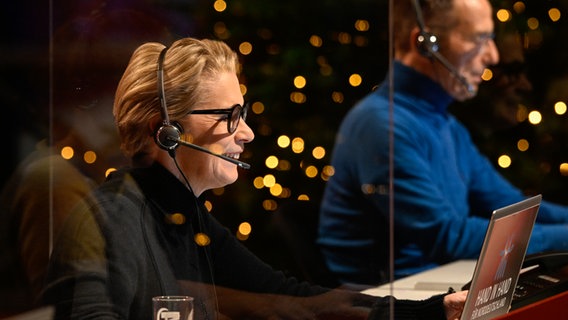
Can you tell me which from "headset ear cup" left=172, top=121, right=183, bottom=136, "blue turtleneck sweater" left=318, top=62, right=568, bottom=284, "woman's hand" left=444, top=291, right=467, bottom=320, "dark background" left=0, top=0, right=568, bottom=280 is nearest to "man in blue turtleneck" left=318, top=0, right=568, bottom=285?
"blue turtleneck sweater" left=318, top=62, right=568, bottom=284

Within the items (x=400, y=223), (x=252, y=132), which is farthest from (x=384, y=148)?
(x=252, y=132)

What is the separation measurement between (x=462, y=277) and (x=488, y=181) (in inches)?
25.8

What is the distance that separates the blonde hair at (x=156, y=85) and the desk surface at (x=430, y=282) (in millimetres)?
666

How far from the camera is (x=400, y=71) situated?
350 cm

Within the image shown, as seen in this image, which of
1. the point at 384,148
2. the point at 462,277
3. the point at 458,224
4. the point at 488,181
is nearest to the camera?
the point at 384,148

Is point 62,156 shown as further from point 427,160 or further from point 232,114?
point 427,160

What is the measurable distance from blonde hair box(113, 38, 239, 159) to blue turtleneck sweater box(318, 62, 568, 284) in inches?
24.0

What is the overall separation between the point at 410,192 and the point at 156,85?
171 centimetres

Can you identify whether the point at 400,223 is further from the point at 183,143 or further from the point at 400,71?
the point at 183,143

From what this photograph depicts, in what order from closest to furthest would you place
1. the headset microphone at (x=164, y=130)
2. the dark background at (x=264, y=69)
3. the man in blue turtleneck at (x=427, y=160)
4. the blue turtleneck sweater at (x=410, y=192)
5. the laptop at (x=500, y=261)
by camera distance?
the dark background at (x=264, y=69)
the headset microphone at (x=164, y=130)
the laptop at (x=500, y=261)
the blue turtleneck sweater at (x=410, y=192)
the man in blue turtleneck at (x=427, y=160)

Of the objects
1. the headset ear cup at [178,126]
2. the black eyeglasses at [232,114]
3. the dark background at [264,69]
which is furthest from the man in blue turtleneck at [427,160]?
the headset ear cup at [178,126]

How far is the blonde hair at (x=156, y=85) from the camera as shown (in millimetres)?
1557

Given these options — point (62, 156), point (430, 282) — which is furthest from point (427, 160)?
point (62, 156)

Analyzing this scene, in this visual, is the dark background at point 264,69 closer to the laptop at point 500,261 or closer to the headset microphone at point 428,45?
the laptop at point 500,261
